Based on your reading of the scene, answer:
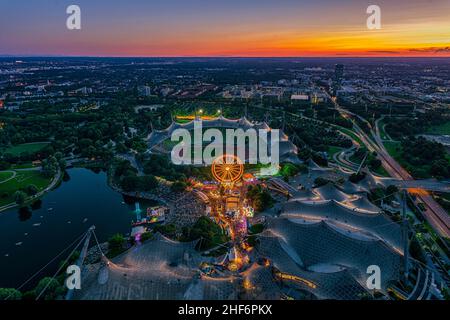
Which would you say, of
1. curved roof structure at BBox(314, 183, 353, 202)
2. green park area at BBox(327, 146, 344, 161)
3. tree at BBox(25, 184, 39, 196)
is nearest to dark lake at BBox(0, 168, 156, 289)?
tree at BBox(25, 184, 39, 196)

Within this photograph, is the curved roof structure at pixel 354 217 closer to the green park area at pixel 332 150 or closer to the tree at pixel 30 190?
the green park area at pixel 332 150

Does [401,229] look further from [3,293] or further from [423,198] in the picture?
[3,293]

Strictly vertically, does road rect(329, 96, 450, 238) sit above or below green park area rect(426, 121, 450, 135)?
below

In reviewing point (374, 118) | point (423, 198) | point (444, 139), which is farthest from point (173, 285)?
point (374, 118)

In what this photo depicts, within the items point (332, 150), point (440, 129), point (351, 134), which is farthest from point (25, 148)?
point (440, 129)

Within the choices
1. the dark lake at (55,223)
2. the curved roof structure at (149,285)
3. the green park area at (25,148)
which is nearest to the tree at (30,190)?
the dark lake at (55,223)

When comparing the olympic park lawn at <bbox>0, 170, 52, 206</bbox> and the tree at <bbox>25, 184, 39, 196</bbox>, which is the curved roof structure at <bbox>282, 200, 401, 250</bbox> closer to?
the tree at <bbox>25, 184, 39, 196</bbox>
